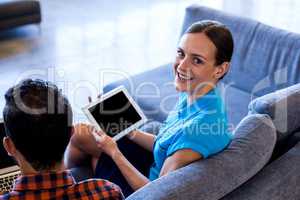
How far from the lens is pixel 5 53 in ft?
13.1

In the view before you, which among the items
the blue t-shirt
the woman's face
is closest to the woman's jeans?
the blue t-shirt

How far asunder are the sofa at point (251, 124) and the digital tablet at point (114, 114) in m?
0.29

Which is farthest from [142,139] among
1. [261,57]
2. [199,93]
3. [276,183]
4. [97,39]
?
[97,39]

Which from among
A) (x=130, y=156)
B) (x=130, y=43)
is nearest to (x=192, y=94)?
(x=130, y=156)

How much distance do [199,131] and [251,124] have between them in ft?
0.68

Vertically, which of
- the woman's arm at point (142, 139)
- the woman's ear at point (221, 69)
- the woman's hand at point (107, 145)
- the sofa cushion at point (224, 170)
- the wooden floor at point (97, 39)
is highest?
the woman's ear at point (221, 69)

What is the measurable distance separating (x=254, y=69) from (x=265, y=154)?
45.7 inches

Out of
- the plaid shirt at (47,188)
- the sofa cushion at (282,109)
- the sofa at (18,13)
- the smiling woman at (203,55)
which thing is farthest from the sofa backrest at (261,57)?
the sofa at (18,13)

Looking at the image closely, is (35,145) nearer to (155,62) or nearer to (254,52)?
(254,52)

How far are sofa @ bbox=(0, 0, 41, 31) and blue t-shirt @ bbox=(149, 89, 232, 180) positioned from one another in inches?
108

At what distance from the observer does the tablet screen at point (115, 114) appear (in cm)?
200

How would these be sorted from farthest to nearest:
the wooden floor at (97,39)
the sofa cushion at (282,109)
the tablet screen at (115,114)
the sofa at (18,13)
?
the sofa at (18,13) < the wooden floor at (97,39) < the tablet screen at (115,114) < the sofa cushion at (282,109)

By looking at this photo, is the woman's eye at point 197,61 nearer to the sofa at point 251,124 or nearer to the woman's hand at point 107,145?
the sofa at point 251,124

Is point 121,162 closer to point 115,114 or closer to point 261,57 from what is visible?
point 115,114
